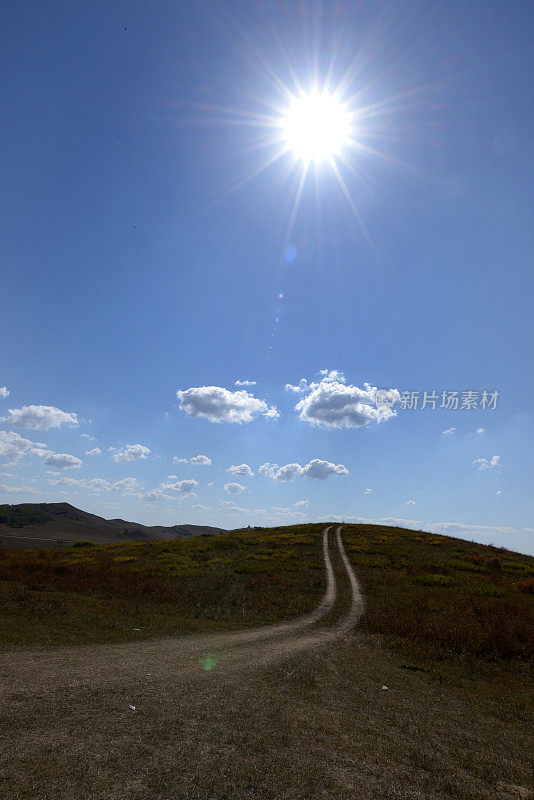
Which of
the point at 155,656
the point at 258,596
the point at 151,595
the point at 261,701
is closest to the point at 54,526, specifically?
the point at 151,595

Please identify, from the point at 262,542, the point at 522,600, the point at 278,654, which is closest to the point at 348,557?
the point at 262,542

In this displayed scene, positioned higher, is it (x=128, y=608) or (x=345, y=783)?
(x=345, y=783)

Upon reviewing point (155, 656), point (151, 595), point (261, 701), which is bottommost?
point (151, 595)

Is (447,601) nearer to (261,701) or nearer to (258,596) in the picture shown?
(258,596)

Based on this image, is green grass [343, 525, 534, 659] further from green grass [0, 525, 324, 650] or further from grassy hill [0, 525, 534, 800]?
green grass [0, 525, 324, 650]

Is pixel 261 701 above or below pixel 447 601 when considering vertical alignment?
below

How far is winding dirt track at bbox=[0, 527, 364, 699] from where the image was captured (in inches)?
397

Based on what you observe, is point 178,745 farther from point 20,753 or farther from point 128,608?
point 128,608

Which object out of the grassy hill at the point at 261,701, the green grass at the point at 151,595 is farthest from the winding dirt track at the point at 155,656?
the green grass at the point at 151,595

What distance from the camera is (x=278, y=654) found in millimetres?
12805

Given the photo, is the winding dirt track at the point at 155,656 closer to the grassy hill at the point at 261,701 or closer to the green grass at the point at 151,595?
the grassy hill at the point at 261,701

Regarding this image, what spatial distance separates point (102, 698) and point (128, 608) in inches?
447

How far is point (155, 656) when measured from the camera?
496 inches

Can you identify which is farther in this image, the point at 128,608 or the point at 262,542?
the point at 262,542
